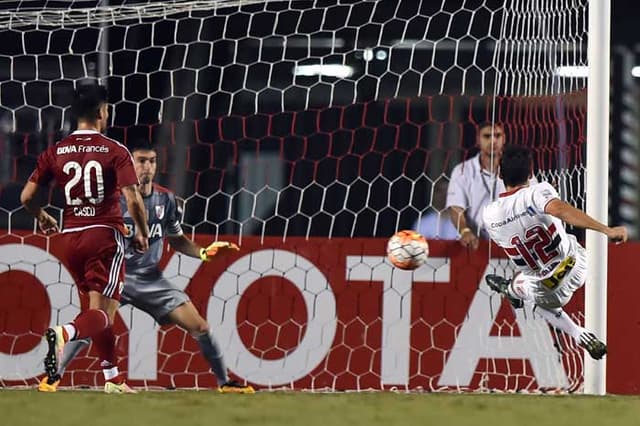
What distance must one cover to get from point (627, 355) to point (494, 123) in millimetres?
1549

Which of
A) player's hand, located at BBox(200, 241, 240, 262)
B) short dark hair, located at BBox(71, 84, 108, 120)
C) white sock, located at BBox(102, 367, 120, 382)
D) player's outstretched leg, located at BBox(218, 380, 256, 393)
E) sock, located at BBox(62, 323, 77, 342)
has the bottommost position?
player's outstretched leg, located at BBox(218, 380, 256, 393)

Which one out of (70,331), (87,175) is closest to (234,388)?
(70,331)

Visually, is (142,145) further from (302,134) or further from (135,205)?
(302,134)

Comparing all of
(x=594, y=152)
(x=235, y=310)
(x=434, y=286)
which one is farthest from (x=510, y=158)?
(x=235, y=310)

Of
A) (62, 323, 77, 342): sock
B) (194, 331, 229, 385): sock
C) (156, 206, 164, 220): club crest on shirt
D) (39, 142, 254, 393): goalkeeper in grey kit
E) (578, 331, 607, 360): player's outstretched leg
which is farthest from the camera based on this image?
(156, 206, 164, 220): club crest on shirt

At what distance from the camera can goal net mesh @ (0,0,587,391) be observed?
858cm

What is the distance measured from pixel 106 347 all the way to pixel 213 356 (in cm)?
81

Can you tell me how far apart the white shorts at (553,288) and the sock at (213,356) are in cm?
165

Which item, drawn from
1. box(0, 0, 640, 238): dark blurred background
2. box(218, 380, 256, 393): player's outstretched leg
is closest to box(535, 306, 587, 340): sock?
box(0, 0, 640, 238): dark blurred background

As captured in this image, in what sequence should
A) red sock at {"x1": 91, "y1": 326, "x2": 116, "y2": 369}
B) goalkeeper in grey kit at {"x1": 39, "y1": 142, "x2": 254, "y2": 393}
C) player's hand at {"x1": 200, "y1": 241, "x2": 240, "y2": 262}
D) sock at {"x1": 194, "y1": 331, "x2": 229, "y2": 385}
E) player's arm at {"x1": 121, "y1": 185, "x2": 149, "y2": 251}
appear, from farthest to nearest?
goalkeeper in grey kit at {"x1": 39, "y1": 142, "x2": 254, "y2": 393} → sock at {"x1": 194, "y1": 331, "x2": 229, "y2": 385} → player's hand at {"x1": 200, "y1": 241, "x2": 240, "y2": 262} → red sock at {"x1": 91, "y1": 326, "x2": 116, "y2": 369} → player's arm at {"x1": 121, "y1": 185, "x2": 149, "y2": 251}

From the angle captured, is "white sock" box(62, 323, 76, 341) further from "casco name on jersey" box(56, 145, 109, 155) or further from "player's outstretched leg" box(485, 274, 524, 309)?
"player's outstretched leg" box(485, 274, 524, 309)

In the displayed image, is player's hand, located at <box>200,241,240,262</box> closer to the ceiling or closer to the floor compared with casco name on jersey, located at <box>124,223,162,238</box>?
closer to the floor

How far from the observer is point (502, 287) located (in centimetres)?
841

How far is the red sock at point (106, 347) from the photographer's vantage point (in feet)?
24.9
